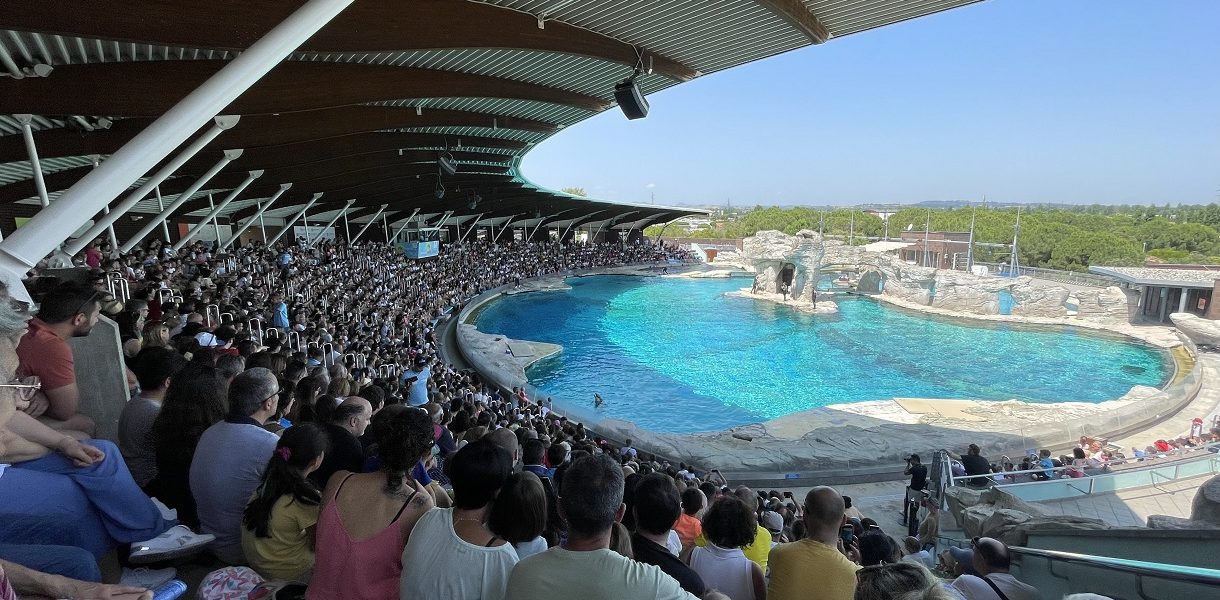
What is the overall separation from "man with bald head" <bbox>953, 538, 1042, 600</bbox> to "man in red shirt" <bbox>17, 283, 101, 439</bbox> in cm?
375

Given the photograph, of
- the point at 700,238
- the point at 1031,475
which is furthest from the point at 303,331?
the point at 700,238

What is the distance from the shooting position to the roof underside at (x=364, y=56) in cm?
488

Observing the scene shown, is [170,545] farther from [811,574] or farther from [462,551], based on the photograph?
[811,574]

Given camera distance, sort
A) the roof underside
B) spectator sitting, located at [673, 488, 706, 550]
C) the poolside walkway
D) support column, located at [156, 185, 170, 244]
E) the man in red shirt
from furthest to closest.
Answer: support column, located at [156, 185, 170, 244], the poolside walkway, the roof underside, spectator sitting, located at [673, 488, 706, 550], the man in red shirt

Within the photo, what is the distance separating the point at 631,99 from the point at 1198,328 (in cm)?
2555

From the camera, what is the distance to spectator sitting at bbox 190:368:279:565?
224cm

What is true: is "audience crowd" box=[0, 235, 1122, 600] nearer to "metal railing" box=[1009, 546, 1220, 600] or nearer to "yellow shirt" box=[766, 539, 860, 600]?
"yellow shirt" box=[766, 539, 860, 600]

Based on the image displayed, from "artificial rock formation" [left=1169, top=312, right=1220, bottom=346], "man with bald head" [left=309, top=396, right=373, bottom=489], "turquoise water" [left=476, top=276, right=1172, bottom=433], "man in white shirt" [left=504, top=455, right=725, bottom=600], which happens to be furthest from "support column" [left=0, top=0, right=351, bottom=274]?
"artificial rock formation" [left=1169, top=312, right=1220, bottom=346]

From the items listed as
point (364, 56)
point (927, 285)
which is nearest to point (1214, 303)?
point (927, 285)

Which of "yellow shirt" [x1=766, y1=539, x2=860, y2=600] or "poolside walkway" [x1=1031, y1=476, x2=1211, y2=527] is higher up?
"yellow shirt" [x1=766, y1=539, x2=860, y2=600]

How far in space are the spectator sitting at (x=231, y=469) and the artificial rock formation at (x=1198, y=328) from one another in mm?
28974

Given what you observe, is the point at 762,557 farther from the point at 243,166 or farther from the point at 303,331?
the point at 243,166

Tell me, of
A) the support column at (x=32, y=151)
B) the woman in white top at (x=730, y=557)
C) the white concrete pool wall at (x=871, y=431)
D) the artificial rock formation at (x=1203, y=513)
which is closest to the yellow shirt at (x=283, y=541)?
the woman in white top at (x=730, y=557)

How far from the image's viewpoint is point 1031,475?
7457 mm
